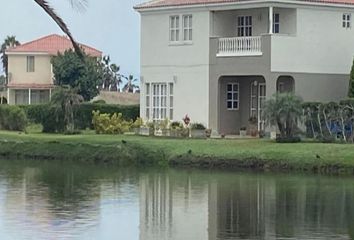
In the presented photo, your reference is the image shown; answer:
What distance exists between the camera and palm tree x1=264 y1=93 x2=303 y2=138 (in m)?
48.2

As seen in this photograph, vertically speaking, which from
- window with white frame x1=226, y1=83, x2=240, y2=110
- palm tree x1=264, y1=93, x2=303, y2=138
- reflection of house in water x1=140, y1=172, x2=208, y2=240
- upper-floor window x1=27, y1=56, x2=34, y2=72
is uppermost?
upper-floor window x1=27, y1=56, x2=34, y2=72

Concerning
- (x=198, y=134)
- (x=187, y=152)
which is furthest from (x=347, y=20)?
(x=187, y=152)

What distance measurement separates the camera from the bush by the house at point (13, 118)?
61.8 m

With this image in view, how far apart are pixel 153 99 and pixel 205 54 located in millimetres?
4396

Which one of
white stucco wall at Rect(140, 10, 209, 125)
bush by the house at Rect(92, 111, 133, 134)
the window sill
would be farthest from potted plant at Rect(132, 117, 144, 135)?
the window sill

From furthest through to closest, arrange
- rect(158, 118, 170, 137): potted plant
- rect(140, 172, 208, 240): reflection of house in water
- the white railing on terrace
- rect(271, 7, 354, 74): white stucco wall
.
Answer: rect(158, 118, 170, 137): potted plant < the white railing on terrace < rect(271, 7, 354, 74): white stucco wall < rect(140, 172, 208, 240): reflection of house in water

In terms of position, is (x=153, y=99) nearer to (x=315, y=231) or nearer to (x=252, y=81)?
(x=252, y=81)

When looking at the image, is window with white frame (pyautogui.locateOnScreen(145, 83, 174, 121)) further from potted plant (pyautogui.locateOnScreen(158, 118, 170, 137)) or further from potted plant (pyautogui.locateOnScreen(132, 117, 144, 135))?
potted plant (pyautogui.locateOnScreen(158, 118, 170, 137))

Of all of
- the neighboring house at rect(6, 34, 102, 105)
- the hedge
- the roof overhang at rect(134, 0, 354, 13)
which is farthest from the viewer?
the neighboring house at rect(6, 34, 102, 105)

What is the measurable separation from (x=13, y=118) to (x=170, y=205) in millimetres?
31473

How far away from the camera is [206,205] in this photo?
31891 mm

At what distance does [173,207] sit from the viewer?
3141cm

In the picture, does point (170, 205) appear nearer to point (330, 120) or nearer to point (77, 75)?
point (330, 120)

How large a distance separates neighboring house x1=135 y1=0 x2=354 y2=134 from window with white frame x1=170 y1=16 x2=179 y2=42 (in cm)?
5
